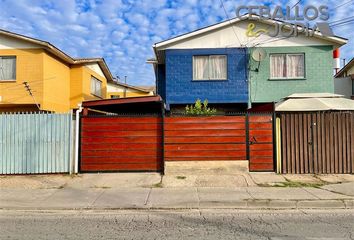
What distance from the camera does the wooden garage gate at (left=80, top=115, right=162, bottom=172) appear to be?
10875 mm

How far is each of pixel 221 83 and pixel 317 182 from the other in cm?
774

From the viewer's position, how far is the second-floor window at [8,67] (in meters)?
17.1

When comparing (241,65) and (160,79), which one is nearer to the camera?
(241,65)

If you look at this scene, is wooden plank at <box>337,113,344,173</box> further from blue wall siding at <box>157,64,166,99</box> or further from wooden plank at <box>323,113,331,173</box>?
blue wall siding at <box>157,64,166,99</box>

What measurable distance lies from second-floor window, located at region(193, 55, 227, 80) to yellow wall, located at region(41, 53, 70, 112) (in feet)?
26.0

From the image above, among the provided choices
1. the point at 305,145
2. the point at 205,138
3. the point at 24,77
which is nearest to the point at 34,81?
the point at 24,77

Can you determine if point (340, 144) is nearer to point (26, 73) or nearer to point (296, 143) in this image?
point (296, 143)

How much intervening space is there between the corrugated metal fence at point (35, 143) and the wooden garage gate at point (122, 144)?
24.6 inches

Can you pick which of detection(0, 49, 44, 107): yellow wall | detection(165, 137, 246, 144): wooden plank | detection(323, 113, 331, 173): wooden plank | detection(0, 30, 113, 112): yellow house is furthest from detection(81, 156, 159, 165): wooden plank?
detection(0, 49, 44, 107): yellow wall

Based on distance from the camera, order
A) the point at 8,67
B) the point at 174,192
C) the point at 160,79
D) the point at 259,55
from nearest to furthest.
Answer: the point at 174,192 → the point at 259,55 → the point at 8,67 → the point at 160,79

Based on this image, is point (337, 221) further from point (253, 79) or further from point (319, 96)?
point (253, 79)

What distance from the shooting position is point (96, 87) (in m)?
24.4

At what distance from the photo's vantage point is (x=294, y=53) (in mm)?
16047

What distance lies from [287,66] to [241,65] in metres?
2.30
